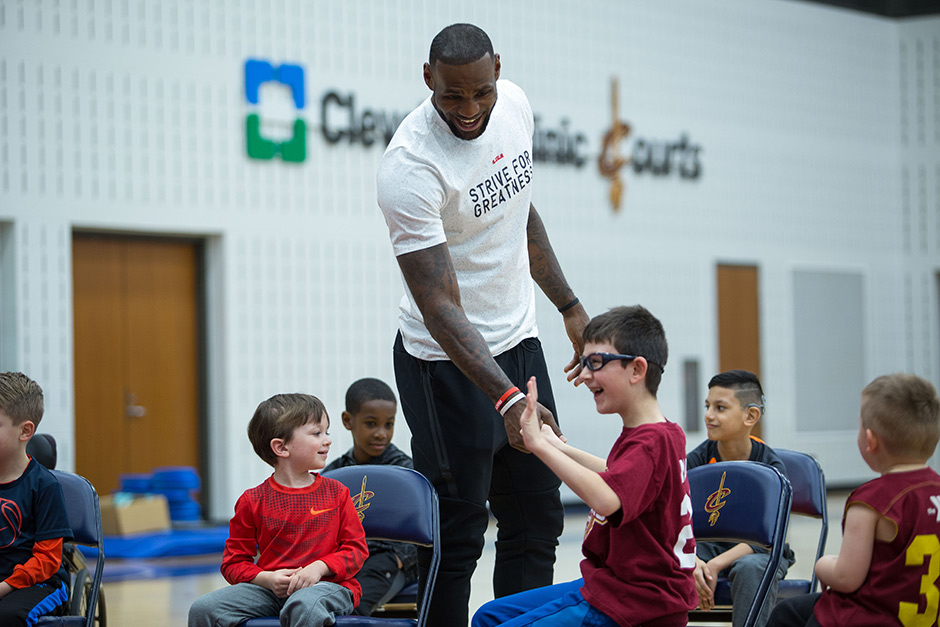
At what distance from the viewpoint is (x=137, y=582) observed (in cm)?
651

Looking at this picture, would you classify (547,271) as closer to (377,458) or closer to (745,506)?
(745,506)

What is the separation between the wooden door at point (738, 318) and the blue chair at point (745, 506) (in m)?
8.01

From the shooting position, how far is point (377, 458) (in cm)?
430

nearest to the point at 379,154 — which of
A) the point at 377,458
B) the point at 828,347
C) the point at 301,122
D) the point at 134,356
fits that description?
the point at 301,122

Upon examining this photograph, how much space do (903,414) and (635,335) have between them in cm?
58

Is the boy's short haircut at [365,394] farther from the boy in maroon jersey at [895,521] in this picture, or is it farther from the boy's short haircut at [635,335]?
the boy in maroon jersey at [895,521]

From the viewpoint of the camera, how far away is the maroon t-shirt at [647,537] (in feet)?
7.80

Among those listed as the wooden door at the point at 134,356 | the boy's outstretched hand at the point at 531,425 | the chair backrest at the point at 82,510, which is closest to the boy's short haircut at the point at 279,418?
the chair backrest at the point at 82,510

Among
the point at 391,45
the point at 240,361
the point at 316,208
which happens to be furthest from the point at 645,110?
the point at 240,361

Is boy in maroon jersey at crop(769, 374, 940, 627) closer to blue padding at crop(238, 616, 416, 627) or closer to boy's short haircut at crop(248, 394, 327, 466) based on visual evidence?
blue padding at crop(238, 616, 416, 627)

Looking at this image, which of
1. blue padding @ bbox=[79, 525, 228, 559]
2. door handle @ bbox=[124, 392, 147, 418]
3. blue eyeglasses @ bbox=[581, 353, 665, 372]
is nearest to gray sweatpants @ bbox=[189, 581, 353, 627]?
blue eyeglasses @ bbox=[581, 353, 665, 372]

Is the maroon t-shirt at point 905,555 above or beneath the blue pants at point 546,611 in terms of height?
above

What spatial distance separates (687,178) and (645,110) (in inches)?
31.7

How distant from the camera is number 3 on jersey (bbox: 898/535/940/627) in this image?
2.31m
